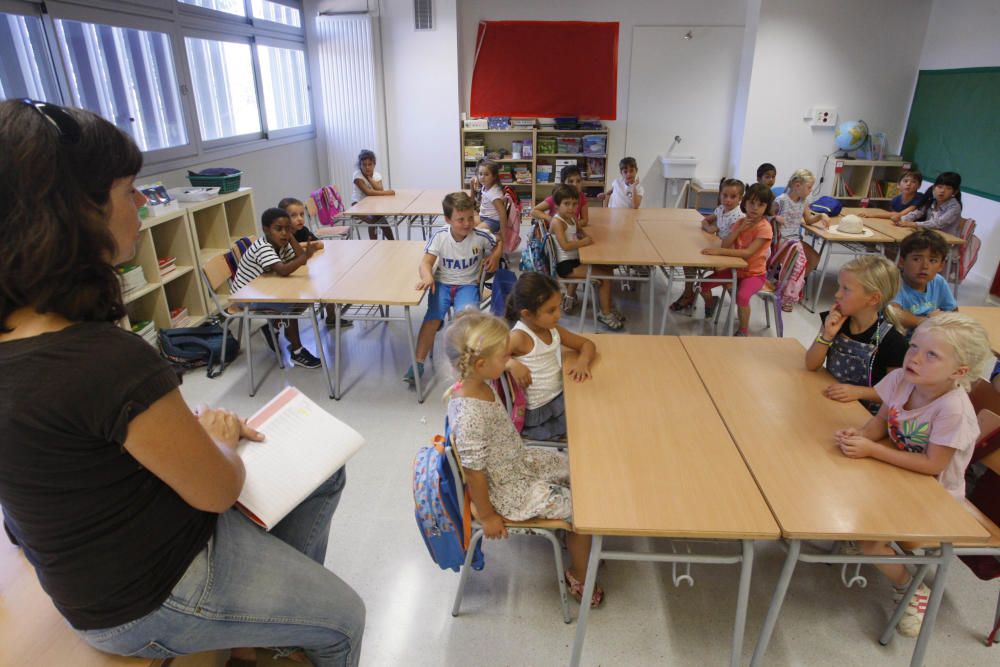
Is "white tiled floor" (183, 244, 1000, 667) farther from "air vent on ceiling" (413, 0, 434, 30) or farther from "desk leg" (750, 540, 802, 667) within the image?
"air vent on ceiling" (413, 0, 434, 30)

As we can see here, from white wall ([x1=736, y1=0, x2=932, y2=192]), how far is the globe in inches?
6.3

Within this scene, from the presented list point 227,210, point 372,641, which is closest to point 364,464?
point 372,641

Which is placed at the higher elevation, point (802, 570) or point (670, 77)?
point (670, 77)

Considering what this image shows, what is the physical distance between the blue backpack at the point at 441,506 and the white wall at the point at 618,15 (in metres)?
6.84

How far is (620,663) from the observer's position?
6.11 feet

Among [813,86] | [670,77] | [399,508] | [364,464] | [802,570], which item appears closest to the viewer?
[802,570]

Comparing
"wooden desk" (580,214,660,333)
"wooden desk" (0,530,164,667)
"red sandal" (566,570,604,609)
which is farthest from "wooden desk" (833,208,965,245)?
"wooden desk" (0,530,164,667)

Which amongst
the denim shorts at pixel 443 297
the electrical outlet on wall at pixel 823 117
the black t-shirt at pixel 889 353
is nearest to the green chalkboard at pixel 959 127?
the electrical outlet on wall at pixel 823 117

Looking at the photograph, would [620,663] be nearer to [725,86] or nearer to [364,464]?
[364,464]

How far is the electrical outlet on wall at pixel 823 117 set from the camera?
691cm

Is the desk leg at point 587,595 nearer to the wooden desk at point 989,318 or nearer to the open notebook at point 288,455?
the open notebook at point 288,455

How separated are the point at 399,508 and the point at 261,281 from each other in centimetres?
169

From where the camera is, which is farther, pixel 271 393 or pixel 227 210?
pixel 227 210

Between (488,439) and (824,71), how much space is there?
7.21 meters
